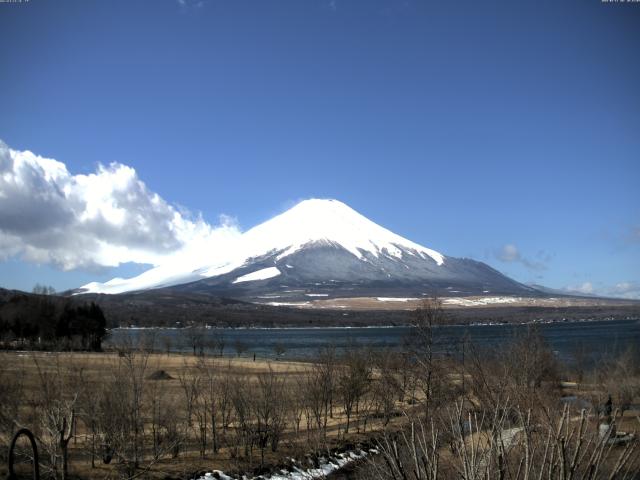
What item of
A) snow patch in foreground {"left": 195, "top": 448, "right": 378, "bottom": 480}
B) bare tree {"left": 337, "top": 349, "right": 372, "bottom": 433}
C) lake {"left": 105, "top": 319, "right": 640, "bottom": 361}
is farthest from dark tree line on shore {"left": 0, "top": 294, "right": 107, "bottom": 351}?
snow patch in foreground {"left": 195, "top": 448, "right": 378, "bottom": 480}

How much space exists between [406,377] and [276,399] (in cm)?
1985

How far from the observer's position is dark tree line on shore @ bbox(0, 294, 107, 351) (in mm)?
A: 92125

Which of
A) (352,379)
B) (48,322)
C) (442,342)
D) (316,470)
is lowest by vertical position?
(316,470)

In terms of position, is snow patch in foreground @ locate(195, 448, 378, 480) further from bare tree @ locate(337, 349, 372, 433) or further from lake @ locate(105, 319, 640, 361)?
lake @ locate(105, 319, 640, 361)

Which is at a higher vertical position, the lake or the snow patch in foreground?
the snow patch in foreground

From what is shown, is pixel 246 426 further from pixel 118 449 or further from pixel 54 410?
pixel 54 410

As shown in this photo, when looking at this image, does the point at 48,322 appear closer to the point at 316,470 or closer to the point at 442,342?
the point at 442,342

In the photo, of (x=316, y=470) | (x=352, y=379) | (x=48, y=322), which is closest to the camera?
(x=316, y=470)

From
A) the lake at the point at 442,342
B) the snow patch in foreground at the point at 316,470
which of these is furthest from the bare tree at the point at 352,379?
the snow patch in foreground at the point at 316,470

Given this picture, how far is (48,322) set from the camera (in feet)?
313

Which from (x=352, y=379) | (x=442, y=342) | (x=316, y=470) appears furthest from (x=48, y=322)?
(x=316, y=470)

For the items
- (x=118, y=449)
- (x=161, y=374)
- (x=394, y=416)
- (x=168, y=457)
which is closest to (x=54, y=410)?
(x=118, y=449)

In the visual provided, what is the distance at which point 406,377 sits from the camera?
4206 cm

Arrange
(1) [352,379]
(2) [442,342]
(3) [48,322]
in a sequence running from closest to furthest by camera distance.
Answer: (1) [352,379] → (2) [442,342] → (3) [48,322]
